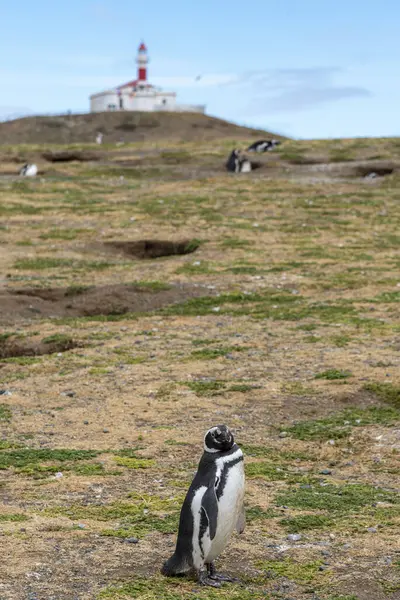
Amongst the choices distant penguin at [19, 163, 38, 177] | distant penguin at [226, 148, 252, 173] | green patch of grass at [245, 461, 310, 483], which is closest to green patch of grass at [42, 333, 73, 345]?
green patch of grass at [245, 461, 310, 483]

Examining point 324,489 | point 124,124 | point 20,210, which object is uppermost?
point 124,124

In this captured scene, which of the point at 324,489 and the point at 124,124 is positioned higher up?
the point at 124,124

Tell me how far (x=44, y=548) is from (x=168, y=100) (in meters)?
97.5

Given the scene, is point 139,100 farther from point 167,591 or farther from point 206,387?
point 167,591

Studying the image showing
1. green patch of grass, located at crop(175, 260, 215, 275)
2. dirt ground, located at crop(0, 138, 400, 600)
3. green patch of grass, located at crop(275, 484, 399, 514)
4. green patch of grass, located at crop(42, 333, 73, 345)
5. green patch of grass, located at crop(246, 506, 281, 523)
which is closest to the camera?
dirt ground, located at crop(0, 138, 400, 600)

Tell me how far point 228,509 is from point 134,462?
299 cm

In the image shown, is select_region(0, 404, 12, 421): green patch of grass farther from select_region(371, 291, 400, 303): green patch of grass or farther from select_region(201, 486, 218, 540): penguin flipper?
select_region(371, 291, 400, 303): green patch of grass

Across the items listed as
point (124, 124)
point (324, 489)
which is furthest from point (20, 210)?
point (124, 124)

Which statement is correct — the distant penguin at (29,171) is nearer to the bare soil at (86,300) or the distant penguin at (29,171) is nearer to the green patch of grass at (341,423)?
the bare soil at (86,300)

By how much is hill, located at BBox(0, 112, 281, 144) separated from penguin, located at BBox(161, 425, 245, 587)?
240ft

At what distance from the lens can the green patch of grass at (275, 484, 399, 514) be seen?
346 inches

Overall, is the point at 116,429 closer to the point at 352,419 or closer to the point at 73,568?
the point at 352,419

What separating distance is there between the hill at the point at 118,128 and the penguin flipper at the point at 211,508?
73.4m

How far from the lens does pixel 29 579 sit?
700 cm
